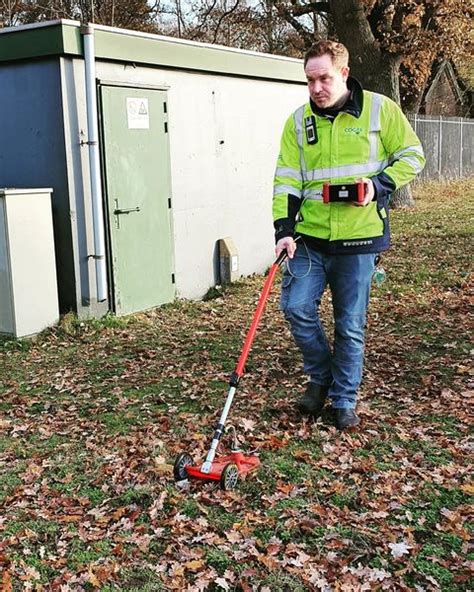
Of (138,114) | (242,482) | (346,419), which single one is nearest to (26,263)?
(138,114)

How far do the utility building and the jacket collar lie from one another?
156 inches

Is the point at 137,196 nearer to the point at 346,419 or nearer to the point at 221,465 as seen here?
the point at 346,419

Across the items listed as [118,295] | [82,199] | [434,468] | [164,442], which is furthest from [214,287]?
[434,468]

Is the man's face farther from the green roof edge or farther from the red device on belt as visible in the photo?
the green roof edge

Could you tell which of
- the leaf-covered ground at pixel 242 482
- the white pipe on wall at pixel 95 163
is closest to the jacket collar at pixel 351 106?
the leaf-covered ground at pixel 242 482

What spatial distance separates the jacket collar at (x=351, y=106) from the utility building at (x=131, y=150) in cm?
396

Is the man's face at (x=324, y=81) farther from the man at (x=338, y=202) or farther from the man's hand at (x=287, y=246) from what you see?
the man's hand at (x=287, y=246)

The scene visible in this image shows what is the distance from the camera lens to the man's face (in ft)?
15.2

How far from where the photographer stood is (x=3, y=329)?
8.04 meters

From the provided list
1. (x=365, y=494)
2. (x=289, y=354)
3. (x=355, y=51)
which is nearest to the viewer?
(x=365, y=494)

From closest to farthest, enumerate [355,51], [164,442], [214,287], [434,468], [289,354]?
1. [434,468]
2. [164,442]
3. [289,354]
4. [214,287]
5. [355,51]

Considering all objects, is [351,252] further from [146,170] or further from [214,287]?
[214,287]

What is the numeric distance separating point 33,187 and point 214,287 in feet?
9.83

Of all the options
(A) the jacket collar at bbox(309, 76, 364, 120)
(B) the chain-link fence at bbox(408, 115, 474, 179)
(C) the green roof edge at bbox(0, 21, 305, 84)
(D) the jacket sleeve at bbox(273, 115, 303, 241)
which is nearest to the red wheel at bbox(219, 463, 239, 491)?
(D) the jacket sleeve at bbox(273, 115, 303, 241)
